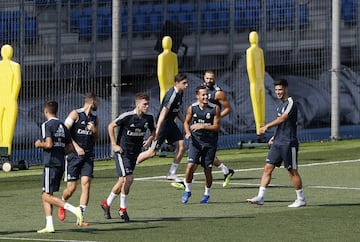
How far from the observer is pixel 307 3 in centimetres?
3591

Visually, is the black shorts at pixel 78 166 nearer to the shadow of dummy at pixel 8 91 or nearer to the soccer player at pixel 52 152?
the soccer player at pixel 52 152

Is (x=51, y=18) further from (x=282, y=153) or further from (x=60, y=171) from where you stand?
(x=60, y=171)

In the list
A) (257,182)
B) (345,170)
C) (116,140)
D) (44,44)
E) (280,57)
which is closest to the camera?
(116,140)

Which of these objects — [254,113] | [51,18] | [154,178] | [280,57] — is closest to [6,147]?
[154,178]

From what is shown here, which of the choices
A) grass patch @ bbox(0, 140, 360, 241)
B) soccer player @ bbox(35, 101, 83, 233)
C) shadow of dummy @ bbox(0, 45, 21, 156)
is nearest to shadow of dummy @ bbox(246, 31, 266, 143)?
grass patch @ bbox(0, 140, 360, 241)

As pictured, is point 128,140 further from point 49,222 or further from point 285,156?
point 285,156

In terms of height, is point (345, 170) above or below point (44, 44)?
below

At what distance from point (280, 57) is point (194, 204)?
15.0 metres

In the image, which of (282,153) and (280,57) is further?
→ (280,57)

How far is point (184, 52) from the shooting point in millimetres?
34344

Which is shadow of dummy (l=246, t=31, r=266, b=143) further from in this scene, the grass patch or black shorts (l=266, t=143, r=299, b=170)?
black shorts (l=266, t=143, r=299, b=170)

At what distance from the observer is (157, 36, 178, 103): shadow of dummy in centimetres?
2881

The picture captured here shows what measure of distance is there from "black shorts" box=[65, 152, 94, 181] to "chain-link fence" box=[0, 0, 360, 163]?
9668mm

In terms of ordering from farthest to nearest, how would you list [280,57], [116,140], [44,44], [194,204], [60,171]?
[280,57] < [44,44] < [194,204] < [116,140] < [60,171]
